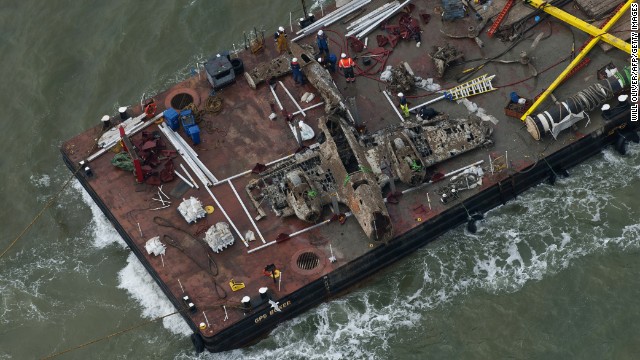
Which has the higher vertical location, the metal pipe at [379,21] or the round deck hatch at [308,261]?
the metal pipe at [379,21]

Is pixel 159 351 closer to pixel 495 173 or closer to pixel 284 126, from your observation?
pixel 284 126

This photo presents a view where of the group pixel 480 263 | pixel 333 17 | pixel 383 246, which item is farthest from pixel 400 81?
pixel 480 263

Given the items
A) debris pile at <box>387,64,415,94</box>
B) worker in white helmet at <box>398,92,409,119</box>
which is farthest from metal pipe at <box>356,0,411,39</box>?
worker in white helmet at <box>398,92,409,119</box>

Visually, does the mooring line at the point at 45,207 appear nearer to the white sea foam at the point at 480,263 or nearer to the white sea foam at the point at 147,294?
the white sea foam at the point at 147,294

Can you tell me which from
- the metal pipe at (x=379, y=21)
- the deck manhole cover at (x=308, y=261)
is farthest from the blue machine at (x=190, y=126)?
the metal pipe at (x=379, y=21)

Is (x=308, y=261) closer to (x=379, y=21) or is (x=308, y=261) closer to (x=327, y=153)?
(x=327, y=153)

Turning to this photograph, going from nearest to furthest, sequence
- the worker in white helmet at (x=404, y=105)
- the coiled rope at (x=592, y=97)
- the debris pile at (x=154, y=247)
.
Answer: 1. the debris pile at (x=154, y=247)
2. the coiled rope at (x=592, y=97)
3. the worker in white helmet at (x=404, y=105)
